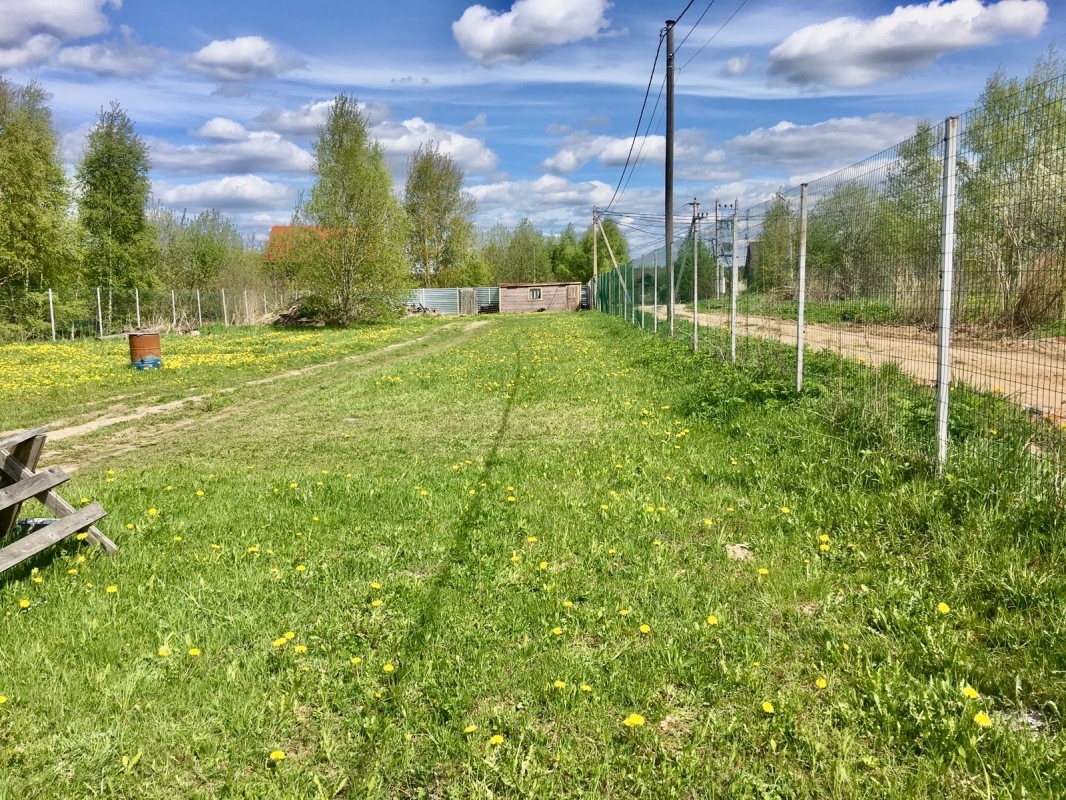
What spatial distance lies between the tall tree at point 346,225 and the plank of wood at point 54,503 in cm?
2738

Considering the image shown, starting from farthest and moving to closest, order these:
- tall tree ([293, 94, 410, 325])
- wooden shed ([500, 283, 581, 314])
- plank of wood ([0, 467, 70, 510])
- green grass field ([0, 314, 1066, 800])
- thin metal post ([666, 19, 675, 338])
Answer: wooden shed ([500, 283, 581, 314]) < tall tree ([293, 94, 410, 325]) < thin metal post ([666, 19, 675, 338]) < plank of wood ([0, 467, 70, 510]) < green grass field ([0, 314, 1066, 800])

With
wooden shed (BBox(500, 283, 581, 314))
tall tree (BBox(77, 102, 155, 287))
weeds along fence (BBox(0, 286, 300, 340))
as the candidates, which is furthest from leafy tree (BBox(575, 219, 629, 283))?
tall tree (BBox(77, 102, 155, 287))

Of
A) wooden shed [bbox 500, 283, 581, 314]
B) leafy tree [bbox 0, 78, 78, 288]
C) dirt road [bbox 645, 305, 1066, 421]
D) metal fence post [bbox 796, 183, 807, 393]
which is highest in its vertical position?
leafy tree [bbox 0, 78, 78, 288]

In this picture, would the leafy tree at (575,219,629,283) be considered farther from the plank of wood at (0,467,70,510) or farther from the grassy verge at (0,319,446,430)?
the plank of wood at (0,467,70,510)

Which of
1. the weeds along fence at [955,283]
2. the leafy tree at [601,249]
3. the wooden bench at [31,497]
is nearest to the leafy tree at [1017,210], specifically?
the weeds along fence at [955,283]

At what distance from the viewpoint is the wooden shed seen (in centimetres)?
5159

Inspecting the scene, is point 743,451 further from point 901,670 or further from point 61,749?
point 61,749

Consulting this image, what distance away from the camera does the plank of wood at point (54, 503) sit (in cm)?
404

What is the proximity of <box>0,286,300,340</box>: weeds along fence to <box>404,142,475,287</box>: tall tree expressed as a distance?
17013 millimetres

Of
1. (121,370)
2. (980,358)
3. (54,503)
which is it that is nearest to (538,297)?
(121,370)

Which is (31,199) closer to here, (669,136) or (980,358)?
(669,136)

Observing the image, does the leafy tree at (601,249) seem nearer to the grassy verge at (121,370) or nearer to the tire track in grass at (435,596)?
the grassy verge at (121,370)

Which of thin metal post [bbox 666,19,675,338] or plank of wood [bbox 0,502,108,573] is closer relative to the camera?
plank of wood [bbox 0,502,108,573]

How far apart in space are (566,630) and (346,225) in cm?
2930
